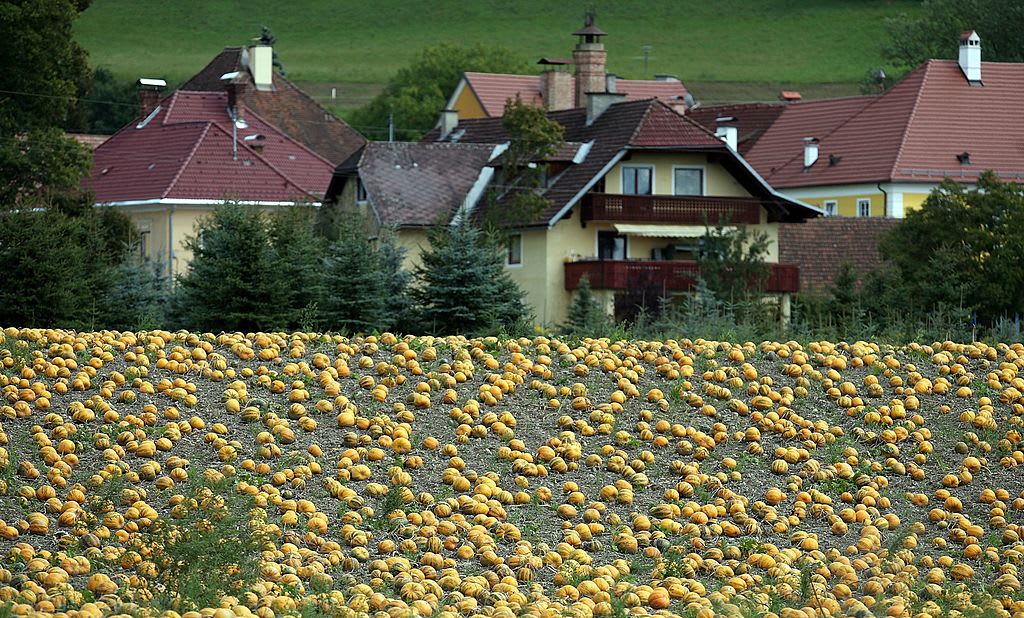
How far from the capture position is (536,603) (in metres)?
10.9

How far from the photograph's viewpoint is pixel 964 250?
41250 millimetres

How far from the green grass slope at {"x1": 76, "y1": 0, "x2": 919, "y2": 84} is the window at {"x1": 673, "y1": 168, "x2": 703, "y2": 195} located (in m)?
57.2

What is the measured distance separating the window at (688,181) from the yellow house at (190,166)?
396 inches

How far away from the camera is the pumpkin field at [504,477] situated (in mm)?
11328

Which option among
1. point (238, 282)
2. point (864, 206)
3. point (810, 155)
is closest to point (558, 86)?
point (810, 155)

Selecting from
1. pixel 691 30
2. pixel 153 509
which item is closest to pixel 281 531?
pixel 153 509

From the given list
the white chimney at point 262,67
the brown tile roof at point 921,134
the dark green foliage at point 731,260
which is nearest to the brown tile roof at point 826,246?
the dark green foliage at point 731,260

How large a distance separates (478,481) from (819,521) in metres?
2.67

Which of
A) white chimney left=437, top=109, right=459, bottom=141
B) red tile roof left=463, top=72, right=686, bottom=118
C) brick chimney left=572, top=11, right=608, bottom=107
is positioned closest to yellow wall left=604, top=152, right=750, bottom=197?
brick chimney left=572, top=11, right=608, bottom=107

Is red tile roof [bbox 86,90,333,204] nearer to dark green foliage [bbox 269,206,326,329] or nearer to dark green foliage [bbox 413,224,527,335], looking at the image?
dark green foliage [bbox 413,224,527,335]

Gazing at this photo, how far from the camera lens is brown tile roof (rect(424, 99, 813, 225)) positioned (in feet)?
160

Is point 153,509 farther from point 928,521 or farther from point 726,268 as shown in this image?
point 726,268

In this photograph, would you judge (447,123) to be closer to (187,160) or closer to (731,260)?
(187,160)

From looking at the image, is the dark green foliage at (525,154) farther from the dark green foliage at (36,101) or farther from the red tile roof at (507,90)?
the red tile roof at (507,90)
